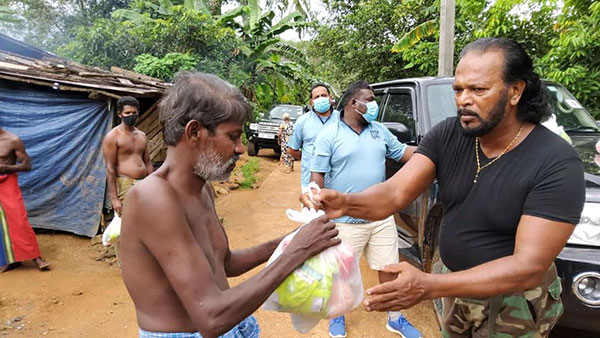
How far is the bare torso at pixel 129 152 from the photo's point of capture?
187 inches

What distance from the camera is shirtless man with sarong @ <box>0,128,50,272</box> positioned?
4.48m

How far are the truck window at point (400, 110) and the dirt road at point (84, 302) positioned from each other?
1692 mm

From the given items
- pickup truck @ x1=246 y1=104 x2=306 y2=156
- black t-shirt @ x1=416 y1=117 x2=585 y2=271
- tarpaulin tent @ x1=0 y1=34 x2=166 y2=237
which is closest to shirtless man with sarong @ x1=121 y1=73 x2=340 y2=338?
black t-shirt @ x1=416 y1=117 x2=585 y2=271

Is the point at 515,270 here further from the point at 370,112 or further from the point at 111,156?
the point at 111,156

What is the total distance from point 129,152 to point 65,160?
167 centimetres

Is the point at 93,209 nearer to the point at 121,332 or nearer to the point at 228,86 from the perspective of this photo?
the point at 121,332

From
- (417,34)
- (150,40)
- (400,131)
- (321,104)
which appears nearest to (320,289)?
(400,131)

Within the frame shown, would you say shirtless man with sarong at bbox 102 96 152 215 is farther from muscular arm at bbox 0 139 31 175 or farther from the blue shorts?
the blue shorts

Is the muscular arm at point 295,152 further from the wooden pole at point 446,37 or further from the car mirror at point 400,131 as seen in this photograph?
the wooden pole at point 446,37

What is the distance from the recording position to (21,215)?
4645 millimetres

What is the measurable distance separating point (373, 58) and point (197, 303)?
11897 mm

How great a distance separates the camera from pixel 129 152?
15.8ft

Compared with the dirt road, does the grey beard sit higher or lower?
higher

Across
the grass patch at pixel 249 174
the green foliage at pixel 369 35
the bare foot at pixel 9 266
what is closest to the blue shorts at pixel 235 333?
the bare foot at pixel 9 266
